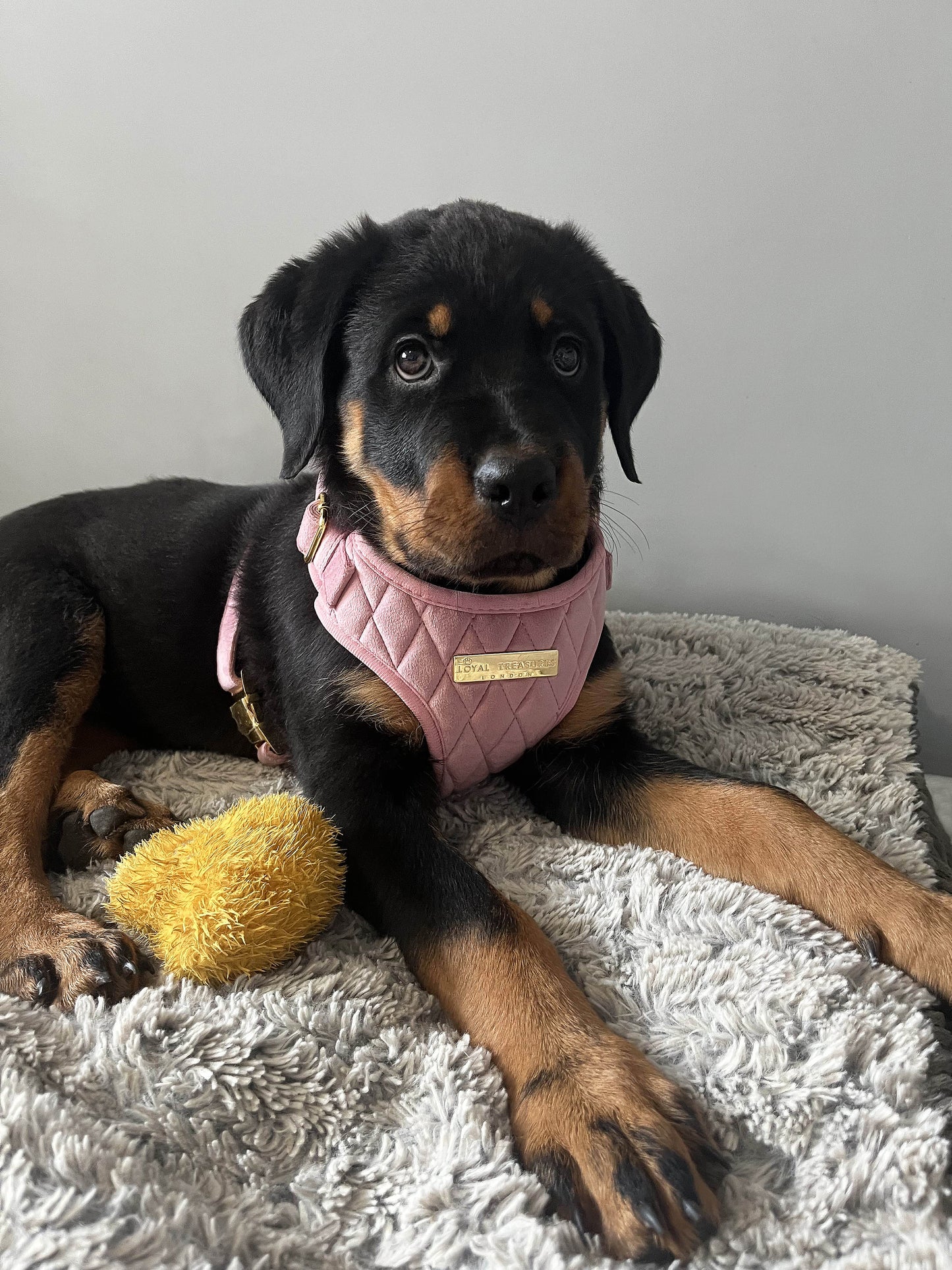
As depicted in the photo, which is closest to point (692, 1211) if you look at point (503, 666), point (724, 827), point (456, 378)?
point (724, 827)

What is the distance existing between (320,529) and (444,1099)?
1151 mm

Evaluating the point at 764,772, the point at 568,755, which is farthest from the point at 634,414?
the point at 764,772

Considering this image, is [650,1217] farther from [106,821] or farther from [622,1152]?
[106,821]

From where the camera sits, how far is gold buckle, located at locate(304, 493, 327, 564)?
1894 millimetres

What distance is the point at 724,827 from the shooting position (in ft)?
5.55

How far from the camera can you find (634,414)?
2.02 meters

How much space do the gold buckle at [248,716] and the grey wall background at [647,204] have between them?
1.37m

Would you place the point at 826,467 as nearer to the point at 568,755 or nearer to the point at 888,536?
the point at 888,536

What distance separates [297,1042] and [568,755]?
2.89 feet

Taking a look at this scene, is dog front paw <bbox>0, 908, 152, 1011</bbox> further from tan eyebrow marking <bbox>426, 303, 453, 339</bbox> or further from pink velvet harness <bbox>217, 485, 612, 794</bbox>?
tan eyebrow marking <bbox>426, 303, 453, 339</bbox>

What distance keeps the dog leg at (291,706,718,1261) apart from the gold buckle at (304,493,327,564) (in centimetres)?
32

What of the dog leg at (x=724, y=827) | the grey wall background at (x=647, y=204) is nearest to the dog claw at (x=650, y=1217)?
the dog leg at (x=724, y=827)

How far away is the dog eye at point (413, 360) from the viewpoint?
1692 mm

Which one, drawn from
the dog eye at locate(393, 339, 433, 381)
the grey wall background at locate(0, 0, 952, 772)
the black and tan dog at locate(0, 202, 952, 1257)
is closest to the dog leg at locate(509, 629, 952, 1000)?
the black and tan dog at locate(0, 202, 952, 1257)
